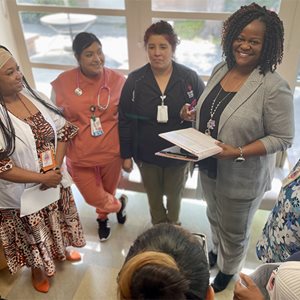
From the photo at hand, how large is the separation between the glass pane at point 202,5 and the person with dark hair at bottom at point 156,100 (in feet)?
1.89

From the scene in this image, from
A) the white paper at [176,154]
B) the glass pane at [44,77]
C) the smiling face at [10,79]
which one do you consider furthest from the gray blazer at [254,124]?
the glass pane at [44,77]

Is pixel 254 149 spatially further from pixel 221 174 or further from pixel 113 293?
pixel 113 293

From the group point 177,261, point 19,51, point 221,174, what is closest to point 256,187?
point 221,174

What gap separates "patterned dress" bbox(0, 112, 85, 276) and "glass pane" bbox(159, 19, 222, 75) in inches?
40.2

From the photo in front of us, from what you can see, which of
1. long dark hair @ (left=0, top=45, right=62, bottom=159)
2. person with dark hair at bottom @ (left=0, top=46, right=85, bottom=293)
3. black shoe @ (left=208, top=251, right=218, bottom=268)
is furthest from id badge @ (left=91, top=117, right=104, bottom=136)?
black shoe @ (left=208, top=251, right=218, bottom=268)

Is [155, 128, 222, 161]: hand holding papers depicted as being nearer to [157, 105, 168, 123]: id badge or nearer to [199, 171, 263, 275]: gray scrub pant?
[157, 105, 168, 123]: id badge

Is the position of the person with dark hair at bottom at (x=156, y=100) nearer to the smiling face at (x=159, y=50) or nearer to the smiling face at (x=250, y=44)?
the smiling face at (x=159, y=50)

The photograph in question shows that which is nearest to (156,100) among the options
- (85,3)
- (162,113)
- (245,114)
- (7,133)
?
(162,113)

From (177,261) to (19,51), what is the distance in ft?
7.57

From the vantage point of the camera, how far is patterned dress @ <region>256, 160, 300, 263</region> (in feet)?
3.74

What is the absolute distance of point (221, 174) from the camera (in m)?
1.56

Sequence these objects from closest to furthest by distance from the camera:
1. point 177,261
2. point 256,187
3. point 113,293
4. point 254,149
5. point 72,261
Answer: point 177,261
point 254,149
point 256,187
point 113,293
point 72,261

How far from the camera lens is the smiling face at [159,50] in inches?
63.9

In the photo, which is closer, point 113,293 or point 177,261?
point 177,261
